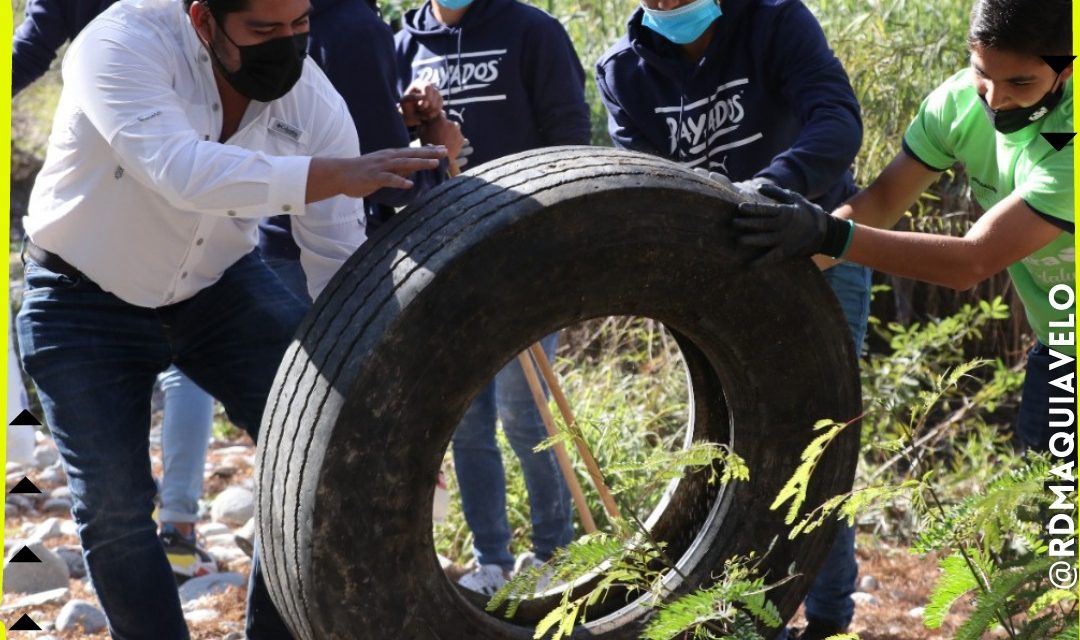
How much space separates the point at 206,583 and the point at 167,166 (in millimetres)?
2404

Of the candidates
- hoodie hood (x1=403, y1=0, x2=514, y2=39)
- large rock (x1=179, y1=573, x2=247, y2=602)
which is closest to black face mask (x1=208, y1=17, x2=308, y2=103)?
hoodie hood (x1=403, y1=0, x2=514, y2=39)

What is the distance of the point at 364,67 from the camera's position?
13.2ft

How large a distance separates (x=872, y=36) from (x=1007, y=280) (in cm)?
131

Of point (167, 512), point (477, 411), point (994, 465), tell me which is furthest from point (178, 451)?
point (994, 465)

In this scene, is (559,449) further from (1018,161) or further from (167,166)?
(167,166)

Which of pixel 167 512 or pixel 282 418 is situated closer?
pixel 282 418

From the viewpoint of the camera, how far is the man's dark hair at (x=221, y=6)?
3234 millimetres

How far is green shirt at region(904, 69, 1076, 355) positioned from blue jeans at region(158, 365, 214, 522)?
2799 millimetres

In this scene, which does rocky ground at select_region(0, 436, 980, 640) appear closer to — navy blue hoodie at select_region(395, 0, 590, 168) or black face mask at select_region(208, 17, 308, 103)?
navy blue hoodie at select_region(395, 0, 590, 168)

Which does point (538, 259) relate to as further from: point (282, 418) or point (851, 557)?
point (851, 557)

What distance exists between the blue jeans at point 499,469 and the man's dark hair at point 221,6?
1871 mm

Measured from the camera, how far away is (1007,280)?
6082 millimetres

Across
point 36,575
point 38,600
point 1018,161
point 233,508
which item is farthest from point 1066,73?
point 233,508

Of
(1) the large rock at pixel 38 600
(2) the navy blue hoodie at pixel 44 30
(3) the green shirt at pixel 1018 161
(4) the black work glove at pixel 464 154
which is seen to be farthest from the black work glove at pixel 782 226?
(1) the large rock at pixel 38 600
